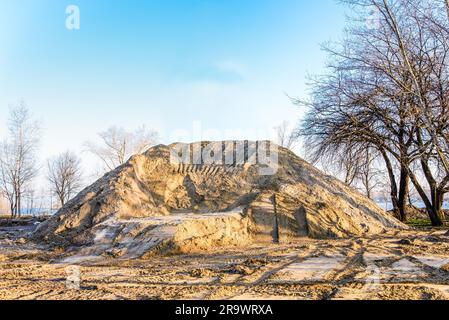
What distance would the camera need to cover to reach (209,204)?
12289 millimetres

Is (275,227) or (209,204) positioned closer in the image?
(275,227)

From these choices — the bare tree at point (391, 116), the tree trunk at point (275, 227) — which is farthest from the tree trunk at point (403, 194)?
the tree trunk at point (275, 227)

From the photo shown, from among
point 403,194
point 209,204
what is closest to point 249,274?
point 209,204

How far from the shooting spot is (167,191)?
1253cm

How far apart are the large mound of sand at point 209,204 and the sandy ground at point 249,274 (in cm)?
114

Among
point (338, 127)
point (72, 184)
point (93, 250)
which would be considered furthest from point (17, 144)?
point (338, 127)

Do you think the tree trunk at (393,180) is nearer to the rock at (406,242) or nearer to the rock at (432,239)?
the rock at (432,239)

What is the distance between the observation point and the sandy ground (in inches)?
193

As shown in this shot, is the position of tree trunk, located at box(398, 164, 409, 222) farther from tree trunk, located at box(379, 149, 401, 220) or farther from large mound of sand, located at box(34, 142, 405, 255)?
→ large mound of sand, located at box(34, 142, 405, 255)

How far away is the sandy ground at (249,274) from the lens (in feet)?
16.1

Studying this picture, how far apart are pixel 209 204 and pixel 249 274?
6.23 meters

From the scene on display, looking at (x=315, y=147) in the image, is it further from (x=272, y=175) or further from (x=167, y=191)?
(x=167, y=191)

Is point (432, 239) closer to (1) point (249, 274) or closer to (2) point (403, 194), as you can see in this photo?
(1) point (249, 274)

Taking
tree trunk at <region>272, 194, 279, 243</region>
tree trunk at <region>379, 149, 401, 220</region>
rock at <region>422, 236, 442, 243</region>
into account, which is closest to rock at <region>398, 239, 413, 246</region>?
rock at <region>422, 236, 442, 243</region>
